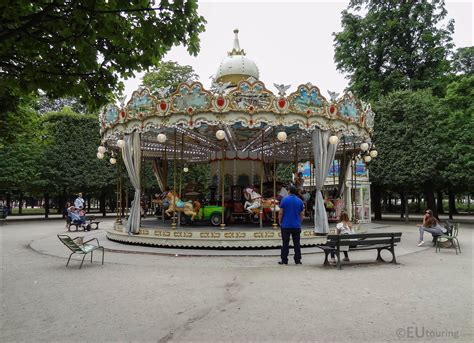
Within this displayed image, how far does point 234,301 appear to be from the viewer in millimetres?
5352

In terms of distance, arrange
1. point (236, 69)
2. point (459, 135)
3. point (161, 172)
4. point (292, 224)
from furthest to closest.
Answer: point (459, 135) < point (161, 172) < point (236, 69) < point (292, 224)

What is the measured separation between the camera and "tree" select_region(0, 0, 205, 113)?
14.4 ft

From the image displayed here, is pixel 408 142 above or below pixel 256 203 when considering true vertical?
above

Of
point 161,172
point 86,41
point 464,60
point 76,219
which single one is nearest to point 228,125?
point 86,41

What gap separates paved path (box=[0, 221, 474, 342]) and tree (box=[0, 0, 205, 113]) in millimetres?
3298

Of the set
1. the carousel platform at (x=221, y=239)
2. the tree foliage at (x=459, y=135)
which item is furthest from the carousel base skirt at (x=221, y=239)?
the tree foliage at (x=459, y=135)

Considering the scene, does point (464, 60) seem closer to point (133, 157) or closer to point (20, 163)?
point (133, 157)

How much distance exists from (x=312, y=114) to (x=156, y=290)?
760 cm

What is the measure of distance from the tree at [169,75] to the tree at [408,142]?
1715cm

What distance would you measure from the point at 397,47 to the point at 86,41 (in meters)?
29.2

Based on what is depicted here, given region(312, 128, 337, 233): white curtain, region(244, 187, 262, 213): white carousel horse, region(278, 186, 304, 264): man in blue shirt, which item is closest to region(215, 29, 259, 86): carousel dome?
region(312, 128, 337, 233): white curtain

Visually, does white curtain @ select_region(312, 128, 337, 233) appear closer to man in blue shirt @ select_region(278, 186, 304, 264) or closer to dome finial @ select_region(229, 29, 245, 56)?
man in blue shirt @ select_region(278, 186, 304, 264)

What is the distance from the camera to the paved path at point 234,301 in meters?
4.09

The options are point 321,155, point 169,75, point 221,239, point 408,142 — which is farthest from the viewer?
point 169,75
